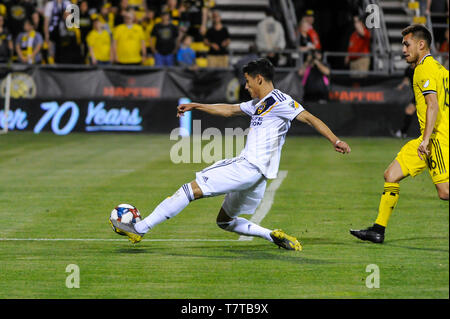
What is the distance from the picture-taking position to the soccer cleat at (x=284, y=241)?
30.9 ft

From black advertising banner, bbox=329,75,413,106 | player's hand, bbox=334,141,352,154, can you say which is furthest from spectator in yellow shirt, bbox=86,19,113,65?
player's hand, bbox=334,141,352,154

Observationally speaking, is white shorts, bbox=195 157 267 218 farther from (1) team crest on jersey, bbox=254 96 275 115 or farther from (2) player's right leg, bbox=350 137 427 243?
(2) player's right leg, bbox=350 137 427 243

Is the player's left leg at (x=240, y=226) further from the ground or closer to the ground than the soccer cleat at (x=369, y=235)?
further from the ground

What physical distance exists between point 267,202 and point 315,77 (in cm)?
1126

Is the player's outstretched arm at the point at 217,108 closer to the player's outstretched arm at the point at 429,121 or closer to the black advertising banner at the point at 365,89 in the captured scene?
the player's outstretched arm at the point at 429,121

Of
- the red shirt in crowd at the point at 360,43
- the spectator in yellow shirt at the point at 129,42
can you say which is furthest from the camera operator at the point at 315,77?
the spectator in yellow shirt at the point at 129,42

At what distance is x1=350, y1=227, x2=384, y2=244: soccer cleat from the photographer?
998cm

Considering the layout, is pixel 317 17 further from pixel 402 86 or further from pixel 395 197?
pixel 395 197

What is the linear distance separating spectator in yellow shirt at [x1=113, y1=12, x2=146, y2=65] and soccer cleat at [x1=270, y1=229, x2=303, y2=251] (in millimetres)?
16126

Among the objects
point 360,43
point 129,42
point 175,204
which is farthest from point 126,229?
point 360,43

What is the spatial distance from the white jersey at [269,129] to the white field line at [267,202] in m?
1.54

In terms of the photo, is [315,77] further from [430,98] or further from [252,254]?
[252,254]

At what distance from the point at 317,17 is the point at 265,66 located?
858 inches
